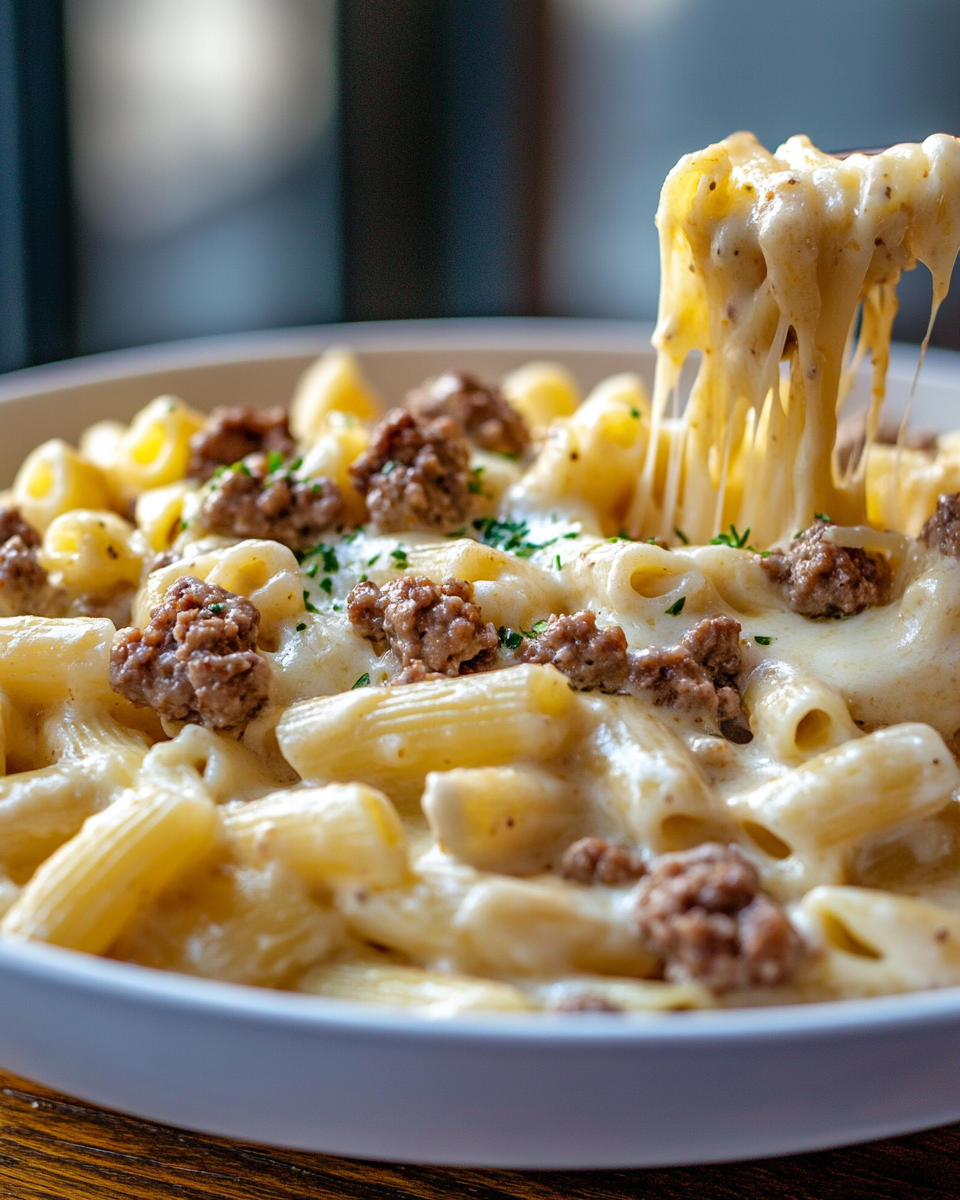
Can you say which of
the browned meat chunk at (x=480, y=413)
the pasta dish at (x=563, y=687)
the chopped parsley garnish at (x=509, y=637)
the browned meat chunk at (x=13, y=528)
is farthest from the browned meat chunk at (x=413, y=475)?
the browned meat chunk at (x=13, y=528)

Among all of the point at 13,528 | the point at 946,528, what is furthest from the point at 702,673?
the point at 13,528

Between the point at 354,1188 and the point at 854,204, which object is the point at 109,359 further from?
the point at 354,1188

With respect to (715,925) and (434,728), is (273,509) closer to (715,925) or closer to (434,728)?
(434,728)

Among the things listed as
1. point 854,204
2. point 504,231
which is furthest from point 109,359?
point 504,231

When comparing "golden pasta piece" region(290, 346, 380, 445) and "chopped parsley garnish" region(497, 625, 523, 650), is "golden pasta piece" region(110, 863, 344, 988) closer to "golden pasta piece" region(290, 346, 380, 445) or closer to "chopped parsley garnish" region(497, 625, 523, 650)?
"chopped parsley garnish" region(497, 625, 523, 650)

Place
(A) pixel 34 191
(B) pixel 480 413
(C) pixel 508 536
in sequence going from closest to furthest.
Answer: (C) pixel 508 536, (B) pixel 480 413, (A) pixel 34 191

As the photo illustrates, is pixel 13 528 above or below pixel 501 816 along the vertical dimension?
above

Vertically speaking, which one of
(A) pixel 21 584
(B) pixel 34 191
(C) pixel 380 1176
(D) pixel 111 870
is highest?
(B) pixel 34 191
